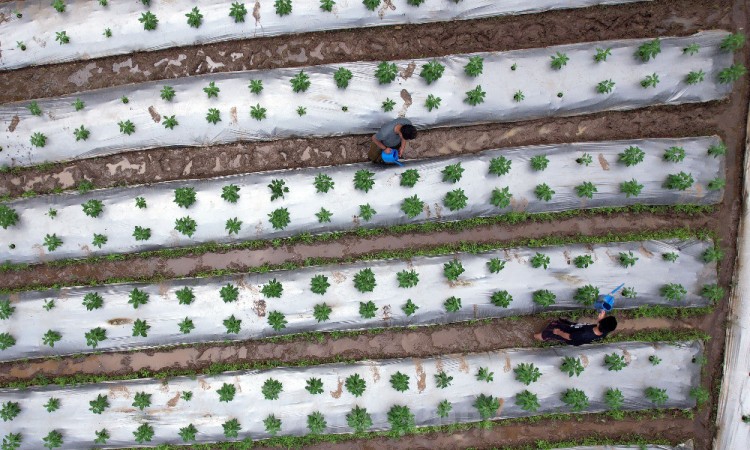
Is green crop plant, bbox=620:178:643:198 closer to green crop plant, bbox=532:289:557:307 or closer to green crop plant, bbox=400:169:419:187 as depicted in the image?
green crop plant, bbox=532:289:557:307

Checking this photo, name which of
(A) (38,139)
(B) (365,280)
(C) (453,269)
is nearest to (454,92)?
(C) (453,269)

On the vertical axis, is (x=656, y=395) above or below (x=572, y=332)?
below

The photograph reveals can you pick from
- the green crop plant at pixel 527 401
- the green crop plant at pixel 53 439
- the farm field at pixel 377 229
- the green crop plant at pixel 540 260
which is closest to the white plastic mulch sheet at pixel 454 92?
the farm field at pixel 377 229

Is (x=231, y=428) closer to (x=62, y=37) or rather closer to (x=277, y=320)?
(x=277, y=320)

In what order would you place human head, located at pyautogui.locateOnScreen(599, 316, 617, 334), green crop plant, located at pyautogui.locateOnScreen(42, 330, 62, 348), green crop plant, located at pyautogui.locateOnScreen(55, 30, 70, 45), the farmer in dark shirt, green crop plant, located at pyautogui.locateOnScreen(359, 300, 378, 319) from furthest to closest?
green crop plant, located at pyautogui.locateOnScreen(55, 30, 70, 45) < green crop plant, located at pyautogui.locateOnScreen(42, 330, 62, 348) < green crop plant, located at pyautogui.locateOnScreen(359, 300, 378, 319) < the farmer in dark shirt < human head, located at pyautogui.locateOnScreen(599, 316, 617, 334)

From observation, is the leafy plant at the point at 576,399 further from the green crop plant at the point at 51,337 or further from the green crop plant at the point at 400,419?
the green crop plant at the point at 51,337

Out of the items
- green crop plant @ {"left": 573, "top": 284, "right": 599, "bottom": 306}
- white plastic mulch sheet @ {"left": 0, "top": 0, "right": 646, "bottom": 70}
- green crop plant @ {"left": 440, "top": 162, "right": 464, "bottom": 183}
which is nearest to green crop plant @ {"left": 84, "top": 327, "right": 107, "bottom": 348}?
white plastic mulch sheet @ {"left": 0, "top": 0, "right": 646, "bottom": 70}
